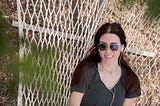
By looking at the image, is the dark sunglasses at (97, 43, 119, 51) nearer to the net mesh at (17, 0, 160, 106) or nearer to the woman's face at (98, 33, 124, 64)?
the woman's face at (98, 33, 124, 64)

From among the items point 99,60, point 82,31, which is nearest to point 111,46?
point 99,60

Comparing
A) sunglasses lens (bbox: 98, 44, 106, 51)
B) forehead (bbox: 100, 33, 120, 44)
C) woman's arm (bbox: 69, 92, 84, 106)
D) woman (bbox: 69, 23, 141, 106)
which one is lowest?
woman's arm (bbox: 69, 92, 84, 106)

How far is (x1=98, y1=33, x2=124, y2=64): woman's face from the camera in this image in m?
1.84

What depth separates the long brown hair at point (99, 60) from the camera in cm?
192

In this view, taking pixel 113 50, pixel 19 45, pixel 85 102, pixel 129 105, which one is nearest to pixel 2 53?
pixel 19 45

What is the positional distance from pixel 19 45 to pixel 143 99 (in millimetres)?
2538

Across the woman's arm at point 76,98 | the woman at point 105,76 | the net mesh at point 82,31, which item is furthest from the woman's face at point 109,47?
the net mesh at point 82,31

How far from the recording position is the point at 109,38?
1.88m

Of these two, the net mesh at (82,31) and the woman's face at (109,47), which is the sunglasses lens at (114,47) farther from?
the net mesh at (82,31)

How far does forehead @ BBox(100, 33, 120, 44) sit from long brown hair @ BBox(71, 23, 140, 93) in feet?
0.07

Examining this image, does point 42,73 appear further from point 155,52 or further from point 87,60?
point 155,52

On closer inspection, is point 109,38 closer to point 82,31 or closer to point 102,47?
point 102,47

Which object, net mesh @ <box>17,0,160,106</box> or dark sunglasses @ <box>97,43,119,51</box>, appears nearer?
dark sunglasses @ <box>97,43,119,51</box>

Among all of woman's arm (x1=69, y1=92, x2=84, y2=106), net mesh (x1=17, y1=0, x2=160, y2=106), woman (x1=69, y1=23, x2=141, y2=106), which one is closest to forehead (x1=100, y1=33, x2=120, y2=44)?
woman (x1=69, y1=23, x2=141, y2=106)
